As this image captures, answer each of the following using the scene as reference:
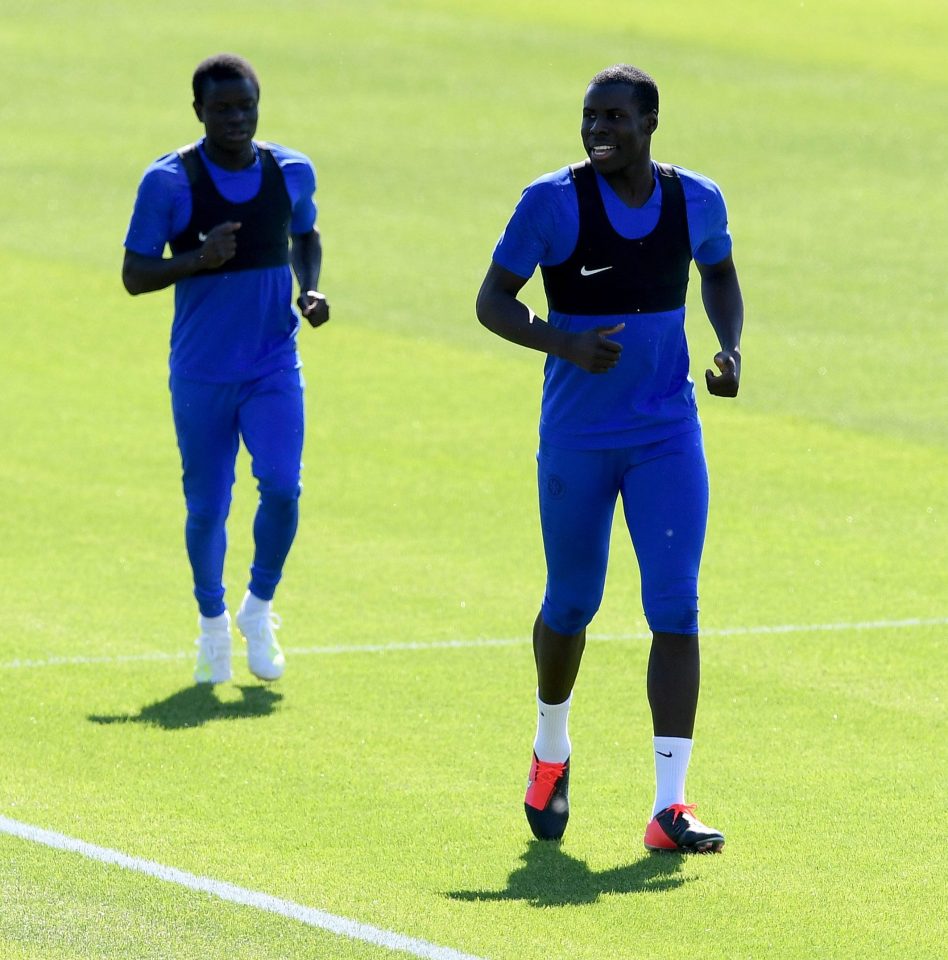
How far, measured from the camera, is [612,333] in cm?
738

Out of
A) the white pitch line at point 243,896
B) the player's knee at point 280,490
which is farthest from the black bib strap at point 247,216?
the white pitch line at point 243,896

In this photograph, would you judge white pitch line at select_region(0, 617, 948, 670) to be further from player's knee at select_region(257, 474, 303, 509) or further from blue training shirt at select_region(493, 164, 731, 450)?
blue training shirt at select_region(493, 164, 731, 450)

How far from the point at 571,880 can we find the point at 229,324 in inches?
143

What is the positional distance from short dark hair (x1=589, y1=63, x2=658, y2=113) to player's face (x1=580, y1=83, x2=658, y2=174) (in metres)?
0.02

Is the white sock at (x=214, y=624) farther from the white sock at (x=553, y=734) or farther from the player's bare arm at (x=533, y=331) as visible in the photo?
the player's bare arm at (x=533, y=331)

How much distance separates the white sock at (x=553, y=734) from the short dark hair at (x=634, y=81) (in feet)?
6.94

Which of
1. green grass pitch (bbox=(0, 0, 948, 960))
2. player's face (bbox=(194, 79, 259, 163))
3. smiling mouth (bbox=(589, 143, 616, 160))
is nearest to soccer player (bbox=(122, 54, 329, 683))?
player's face (bbox=(194, 79, 259, 163))

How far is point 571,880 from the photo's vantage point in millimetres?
7270

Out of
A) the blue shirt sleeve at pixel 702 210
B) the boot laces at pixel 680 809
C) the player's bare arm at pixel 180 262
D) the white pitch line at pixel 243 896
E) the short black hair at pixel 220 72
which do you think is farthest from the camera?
the short black hair at pixel 220 72

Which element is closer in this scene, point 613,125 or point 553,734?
point 613,125

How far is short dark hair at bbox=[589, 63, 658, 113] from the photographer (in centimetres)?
752

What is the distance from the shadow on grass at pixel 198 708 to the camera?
30.8ft

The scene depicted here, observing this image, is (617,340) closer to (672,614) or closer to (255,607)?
(672,614)

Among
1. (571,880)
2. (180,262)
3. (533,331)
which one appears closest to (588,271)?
(533,331)
